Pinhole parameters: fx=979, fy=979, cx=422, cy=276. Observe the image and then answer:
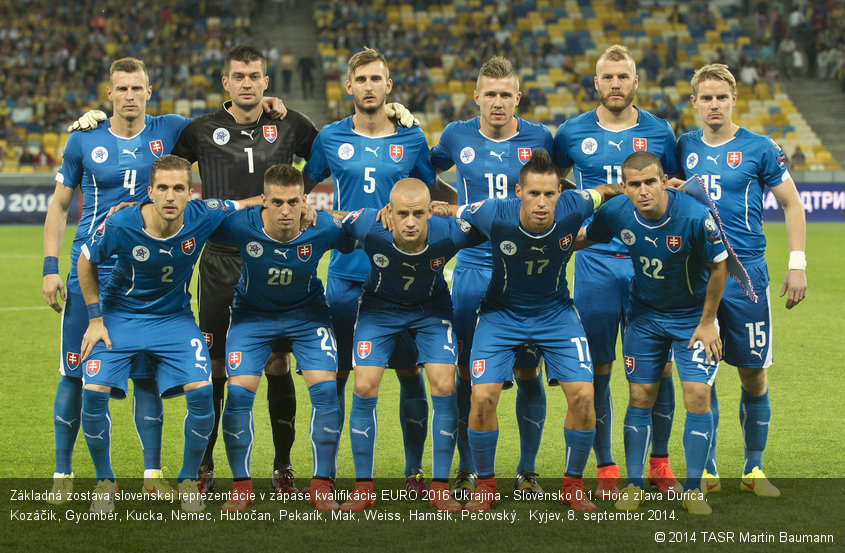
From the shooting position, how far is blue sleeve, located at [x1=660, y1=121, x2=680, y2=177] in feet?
19.9

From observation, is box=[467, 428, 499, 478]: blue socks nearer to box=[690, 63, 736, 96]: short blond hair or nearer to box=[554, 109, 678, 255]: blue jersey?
box=[554, 109, 678, 255]: blue jersey

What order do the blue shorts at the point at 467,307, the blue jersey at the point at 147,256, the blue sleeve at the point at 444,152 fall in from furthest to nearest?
1. the blue sleeve at the point at 444,152
2. the blue shorts at the point at 467,307
3. the blue jersey at the point at 147,256

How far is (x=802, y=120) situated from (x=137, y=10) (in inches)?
821

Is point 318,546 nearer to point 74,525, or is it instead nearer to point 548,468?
point 74,525

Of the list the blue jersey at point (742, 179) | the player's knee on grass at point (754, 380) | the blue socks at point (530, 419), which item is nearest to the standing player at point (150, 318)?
the blue socks at point (530, 419)

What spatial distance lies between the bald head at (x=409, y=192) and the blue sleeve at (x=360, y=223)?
8.5 inches

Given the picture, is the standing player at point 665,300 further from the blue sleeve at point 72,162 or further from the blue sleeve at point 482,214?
the blue sleeve at point 72,162

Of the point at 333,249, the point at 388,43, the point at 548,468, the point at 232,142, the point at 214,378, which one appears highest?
the point at 388,43

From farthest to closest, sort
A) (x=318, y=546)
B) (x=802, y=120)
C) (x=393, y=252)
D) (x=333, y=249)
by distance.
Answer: (x=802, y=120) → (x=333, y=249) → (x=393, y=252) → (x=318, y=546)

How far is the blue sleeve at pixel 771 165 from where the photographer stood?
5.82 meters

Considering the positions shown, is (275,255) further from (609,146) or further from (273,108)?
(609,146)

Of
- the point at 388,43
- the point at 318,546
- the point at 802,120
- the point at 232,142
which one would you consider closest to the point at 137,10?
the point at 388,43

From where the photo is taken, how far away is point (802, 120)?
29.4 m

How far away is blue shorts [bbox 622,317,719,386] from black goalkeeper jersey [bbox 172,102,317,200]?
242 cm
